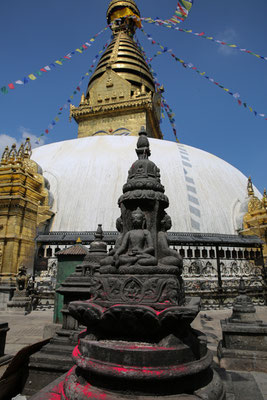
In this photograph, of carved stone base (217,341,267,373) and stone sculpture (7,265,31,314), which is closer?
carved stone base (217,341,267,373)

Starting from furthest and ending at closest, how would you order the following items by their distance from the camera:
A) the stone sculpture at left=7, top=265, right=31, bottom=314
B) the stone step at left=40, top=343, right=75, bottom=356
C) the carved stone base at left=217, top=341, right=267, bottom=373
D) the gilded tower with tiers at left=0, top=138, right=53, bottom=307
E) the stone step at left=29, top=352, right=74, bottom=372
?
the gilded tower with tiers at left=0, top=138, right=53, bottom=307 < the stone sculpture at left=7, top=265, right=31, bottom=314 < the carved stone base at left=217, top=341, right=267, bottom=373 < the stone step at left=40, top=343, right=75, bottom=356 < the stone step at left=29, top=352, right=74, bottom=372

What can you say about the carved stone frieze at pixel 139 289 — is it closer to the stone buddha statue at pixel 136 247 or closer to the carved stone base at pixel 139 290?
the carved stone base at pixel 139 290

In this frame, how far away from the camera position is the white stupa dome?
12.5 m

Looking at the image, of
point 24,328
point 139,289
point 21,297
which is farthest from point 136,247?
point 21,297

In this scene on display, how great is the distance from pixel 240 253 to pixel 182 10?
13.0 metres

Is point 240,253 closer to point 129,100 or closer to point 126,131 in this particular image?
point 126,131

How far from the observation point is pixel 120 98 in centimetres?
2570

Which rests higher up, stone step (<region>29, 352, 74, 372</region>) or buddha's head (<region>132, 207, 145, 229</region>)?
buddha's head (<region>132, 207, 145, 229</region>)

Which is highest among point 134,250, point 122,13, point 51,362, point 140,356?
point 122,13

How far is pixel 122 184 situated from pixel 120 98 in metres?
15.4

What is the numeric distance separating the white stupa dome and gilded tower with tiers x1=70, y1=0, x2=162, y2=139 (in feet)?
29.4

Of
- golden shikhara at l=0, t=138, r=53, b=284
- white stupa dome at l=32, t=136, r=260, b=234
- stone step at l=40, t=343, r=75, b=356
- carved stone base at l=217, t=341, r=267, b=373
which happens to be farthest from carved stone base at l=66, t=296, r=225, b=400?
white stupa dome at l=32, t=136, r=260, b=234

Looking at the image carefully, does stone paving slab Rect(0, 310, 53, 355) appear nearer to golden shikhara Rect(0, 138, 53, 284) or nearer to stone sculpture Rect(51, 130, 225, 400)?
golden shikhara Rect(0, 138, 53, 284)

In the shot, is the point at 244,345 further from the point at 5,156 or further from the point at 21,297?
the point at 5,156
